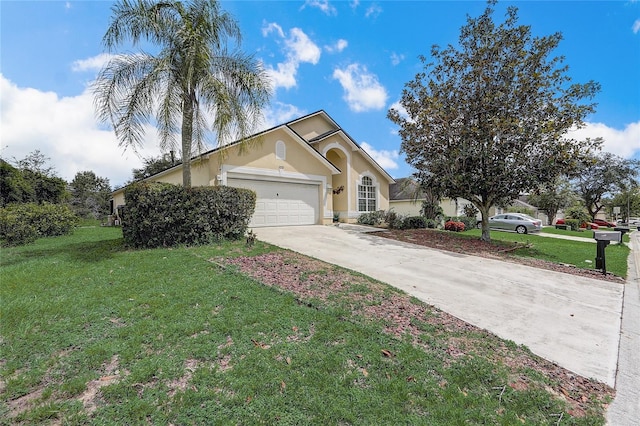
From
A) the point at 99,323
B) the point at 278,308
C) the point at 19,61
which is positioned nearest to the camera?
the point at 99,323

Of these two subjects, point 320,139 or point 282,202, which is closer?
point 282,202

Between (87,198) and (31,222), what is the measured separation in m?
29.4

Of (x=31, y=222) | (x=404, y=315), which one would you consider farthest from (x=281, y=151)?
(x=404, y=315)

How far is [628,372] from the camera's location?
324 centimetres

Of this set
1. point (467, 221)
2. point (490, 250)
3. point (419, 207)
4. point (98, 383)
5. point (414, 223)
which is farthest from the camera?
point (419, 207)

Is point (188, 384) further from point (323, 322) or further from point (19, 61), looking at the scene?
point (19, 61)

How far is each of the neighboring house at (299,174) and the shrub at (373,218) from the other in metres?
0.51

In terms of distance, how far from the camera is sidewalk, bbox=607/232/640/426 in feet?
8.46

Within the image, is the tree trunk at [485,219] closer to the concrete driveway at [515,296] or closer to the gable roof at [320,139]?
the concrete driveway at [515,296]

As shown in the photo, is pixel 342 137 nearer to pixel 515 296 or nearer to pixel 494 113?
pixel 494 113

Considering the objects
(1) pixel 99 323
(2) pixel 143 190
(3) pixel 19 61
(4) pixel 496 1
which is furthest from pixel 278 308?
(4) pixel 496 1

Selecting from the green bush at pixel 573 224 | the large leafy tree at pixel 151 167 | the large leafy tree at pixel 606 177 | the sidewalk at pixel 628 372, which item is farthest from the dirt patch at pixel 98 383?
the large leafy tree at pixel 606 177

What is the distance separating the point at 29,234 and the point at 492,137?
18.8 metres

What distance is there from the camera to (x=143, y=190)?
8227 millimetres
